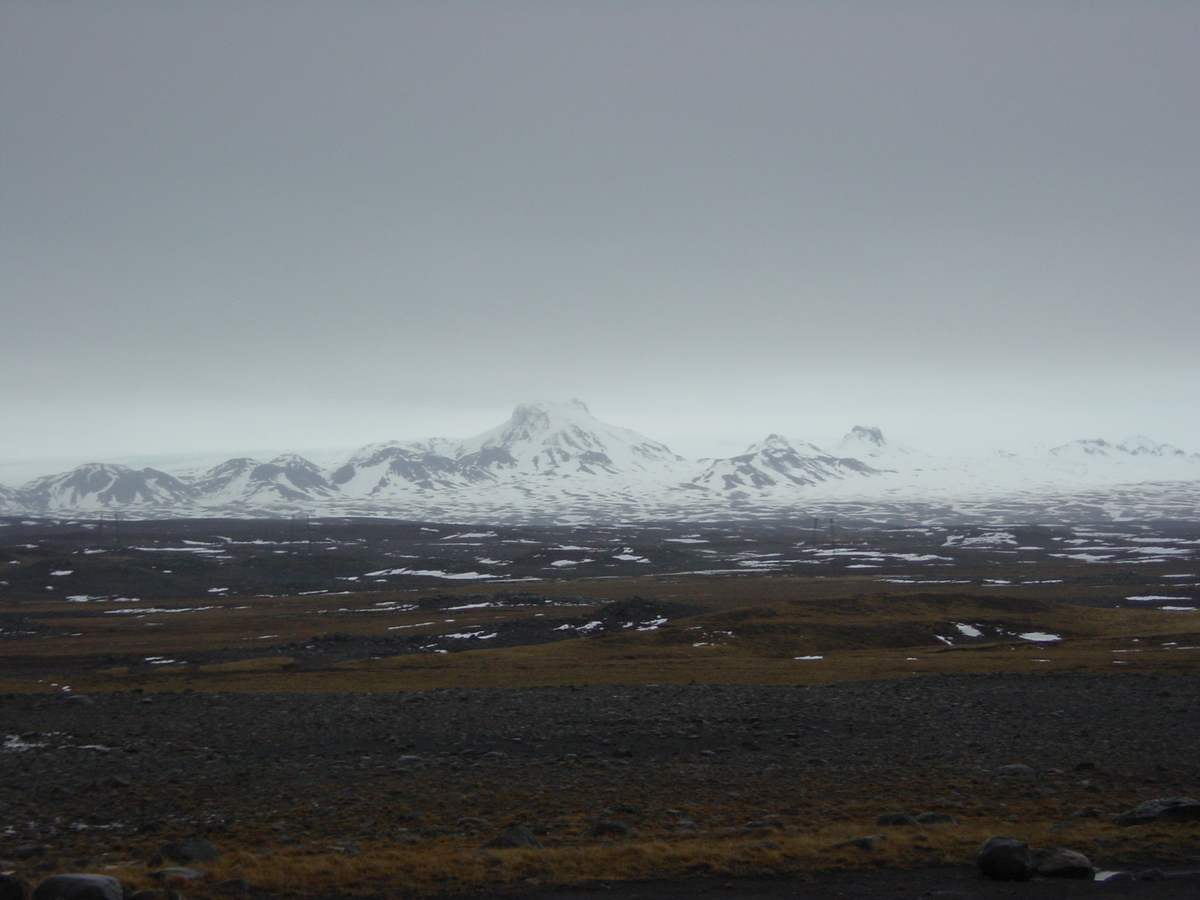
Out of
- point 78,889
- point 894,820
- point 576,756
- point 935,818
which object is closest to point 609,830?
point 894,820

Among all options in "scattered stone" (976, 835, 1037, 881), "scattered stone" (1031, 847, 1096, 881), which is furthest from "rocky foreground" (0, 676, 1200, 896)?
"scattered stone" (976, 835, 1037, 881)

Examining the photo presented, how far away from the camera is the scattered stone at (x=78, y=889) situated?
1016cm

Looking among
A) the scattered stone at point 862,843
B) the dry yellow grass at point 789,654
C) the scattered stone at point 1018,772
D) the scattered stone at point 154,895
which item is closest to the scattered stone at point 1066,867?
the scattered stone at point 862,843

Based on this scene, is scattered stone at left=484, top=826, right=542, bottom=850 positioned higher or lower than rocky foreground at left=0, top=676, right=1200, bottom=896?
higher

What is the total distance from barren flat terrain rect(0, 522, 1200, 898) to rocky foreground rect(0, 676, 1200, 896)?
13cm

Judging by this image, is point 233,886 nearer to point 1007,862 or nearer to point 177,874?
point 177,874

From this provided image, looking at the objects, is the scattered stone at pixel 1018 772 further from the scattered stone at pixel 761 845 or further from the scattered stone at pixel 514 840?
the scattered stone at pixel 514 840

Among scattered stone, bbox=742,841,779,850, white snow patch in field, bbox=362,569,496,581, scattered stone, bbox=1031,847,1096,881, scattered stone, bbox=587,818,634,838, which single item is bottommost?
white snow patch in field, bbox=362,569,496,581

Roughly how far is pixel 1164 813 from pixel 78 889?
16963 mm

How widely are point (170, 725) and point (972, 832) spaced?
80.2 ft

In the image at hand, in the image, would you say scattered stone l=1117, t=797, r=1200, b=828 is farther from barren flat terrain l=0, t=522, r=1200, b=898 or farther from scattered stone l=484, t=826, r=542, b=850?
scattered stone l=484, t=826, r=542, b=850

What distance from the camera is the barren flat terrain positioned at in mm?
12672

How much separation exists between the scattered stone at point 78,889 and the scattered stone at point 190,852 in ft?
7.38

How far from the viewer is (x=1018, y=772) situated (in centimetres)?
1873
